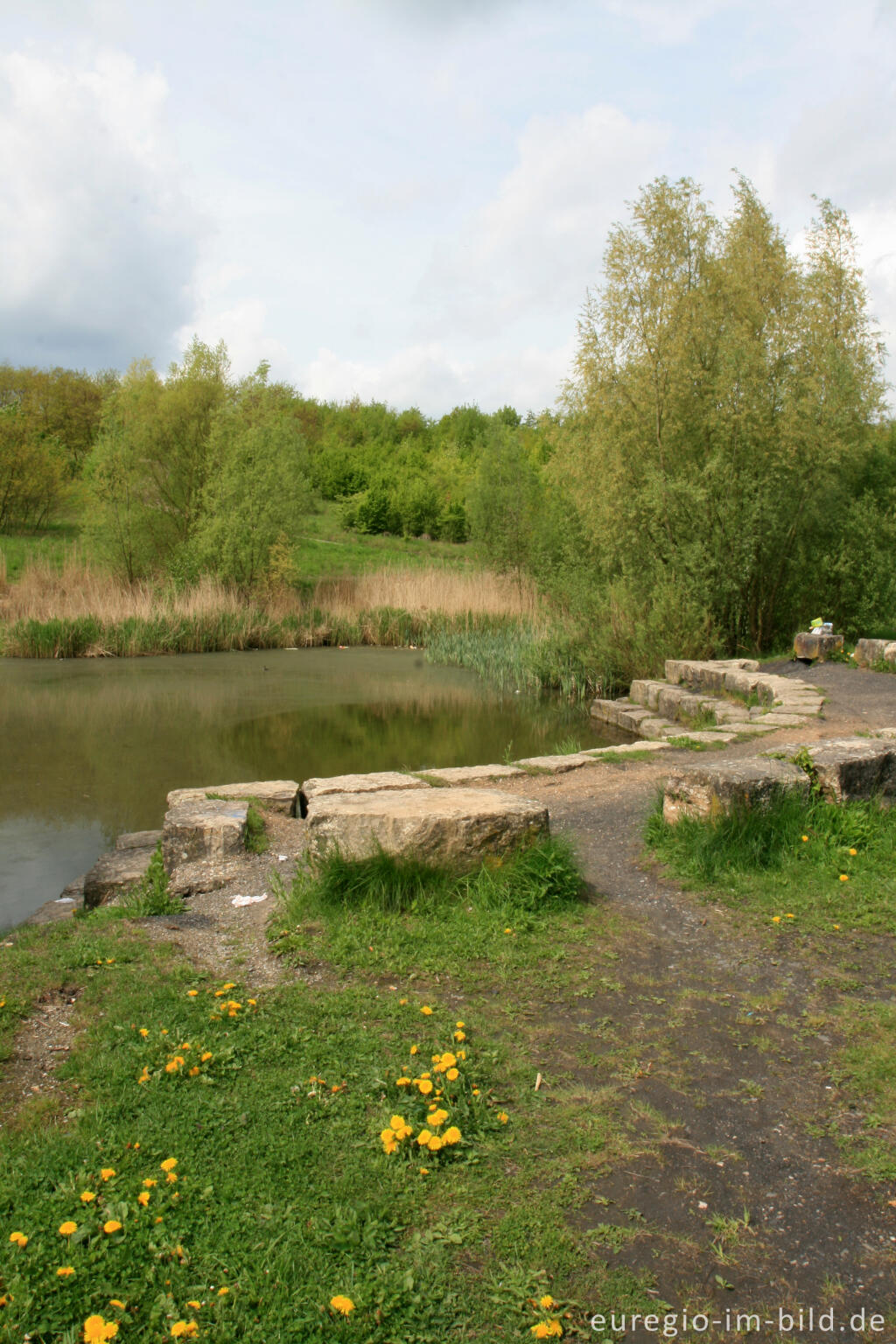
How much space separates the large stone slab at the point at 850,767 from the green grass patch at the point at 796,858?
103 mm

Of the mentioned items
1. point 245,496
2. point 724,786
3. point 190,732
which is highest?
point 245,496

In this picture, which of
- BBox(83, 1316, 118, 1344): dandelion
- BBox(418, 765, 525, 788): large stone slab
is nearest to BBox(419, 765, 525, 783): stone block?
BBox(418, 765, 525, 788): large stone slab

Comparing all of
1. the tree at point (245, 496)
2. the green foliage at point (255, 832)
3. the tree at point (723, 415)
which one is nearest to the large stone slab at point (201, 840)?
the green foliage at point (255, 832)

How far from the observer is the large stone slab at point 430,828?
400cm

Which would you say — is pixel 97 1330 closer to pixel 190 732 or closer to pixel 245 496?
Answer: pixel 190 732

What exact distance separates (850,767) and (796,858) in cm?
79

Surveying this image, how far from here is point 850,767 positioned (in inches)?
193

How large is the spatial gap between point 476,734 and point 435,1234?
8.32 m

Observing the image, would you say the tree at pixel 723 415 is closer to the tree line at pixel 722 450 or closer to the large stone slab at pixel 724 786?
the tree line at pixel 722 450

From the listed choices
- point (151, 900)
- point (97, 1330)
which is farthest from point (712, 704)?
point (97, 1330)

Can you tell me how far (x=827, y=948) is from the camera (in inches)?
140

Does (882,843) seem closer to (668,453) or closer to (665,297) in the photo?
(668,453)

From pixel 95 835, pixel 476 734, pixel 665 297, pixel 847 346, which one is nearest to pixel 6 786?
pixel 95 835

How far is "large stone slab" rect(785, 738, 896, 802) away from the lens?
16.0 ft
